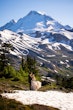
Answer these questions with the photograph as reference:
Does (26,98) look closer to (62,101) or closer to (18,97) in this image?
(18,97)

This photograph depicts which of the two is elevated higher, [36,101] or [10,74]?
[36,101]

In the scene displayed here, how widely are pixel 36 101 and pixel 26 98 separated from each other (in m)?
1.33

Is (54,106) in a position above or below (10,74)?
above

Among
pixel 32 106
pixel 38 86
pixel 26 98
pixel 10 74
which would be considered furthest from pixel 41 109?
pixel 10 74

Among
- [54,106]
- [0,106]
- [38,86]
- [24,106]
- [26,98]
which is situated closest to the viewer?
[0,106]

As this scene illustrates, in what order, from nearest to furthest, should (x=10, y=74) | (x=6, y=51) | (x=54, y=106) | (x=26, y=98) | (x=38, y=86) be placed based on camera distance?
1. (x=54, y=106)
2. (x=26, y=98)
3. (x=38, y=86)
4. (x=10, y=74)
5. (x=6, y=51)

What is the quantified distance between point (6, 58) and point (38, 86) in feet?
196

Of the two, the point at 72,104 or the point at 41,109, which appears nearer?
the point at 41,109

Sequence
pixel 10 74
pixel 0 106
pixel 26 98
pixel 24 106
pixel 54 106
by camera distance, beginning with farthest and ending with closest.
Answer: pixel 10 74
pixel 26 98
pixel 54 106
pixel 24 106
pixel 0 106

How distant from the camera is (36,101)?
27.2 m

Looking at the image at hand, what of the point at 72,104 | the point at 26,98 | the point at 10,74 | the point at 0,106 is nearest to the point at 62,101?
the point at 72,104

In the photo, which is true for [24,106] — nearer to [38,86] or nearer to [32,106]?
[32,106]

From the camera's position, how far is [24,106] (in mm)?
24656

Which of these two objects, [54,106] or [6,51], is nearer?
[54,106]
